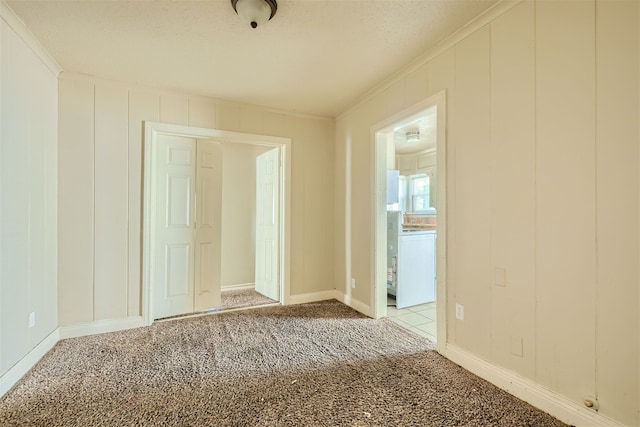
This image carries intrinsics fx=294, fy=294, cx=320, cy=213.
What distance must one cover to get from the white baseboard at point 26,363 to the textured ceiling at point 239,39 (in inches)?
89.0

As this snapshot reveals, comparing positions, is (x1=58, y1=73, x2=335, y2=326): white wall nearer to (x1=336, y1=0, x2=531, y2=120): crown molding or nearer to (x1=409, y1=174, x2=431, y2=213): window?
(x1=336, y1=0, x2=531, y2=120): crown molding

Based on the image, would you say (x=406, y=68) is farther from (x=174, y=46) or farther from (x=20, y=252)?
(x=20, y=252)

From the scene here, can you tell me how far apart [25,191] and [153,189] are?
1011 millimetres

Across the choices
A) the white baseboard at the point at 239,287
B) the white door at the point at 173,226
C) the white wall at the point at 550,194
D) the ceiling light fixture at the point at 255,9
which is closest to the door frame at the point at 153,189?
the white door at the point at 173,226

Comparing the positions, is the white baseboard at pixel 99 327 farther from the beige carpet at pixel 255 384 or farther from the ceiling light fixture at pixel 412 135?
the ceiling light fixture at pixel 412 135

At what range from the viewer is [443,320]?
7.47ft

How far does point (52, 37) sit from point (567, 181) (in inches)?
136

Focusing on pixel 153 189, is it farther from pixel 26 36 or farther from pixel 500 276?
pixel 500 276

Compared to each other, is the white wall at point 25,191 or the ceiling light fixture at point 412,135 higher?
the ceiling light fixture at point 412,135

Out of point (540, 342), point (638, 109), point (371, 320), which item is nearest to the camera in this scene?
point (638, 109)

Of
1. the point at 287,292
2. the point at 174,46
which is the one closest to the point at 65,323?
the point at 287,292

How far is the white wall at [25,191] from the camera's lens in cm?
183

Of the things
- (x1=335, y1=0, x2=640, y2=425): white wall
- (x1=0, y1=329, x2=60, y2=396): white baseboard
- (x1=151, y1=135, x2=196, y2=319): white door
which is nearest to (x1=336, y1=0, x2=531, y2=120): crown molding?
(x1=335, y1=0, x2=640, y2=425): white wall

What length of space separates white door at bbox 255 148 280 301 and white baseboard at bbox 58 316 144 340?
1520mm
